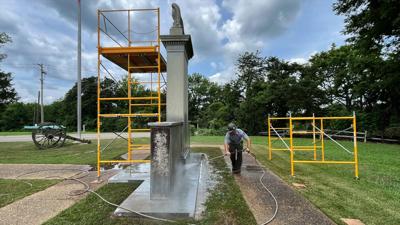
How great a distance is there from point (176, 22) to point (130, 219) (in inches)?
175

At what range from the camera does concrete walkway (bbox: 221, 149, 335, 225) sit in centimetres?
339

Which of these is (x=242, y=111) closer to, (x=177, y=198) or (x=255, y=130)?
(x=255, y=130)

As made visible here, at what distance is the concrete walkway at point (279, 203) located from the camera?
3.39m

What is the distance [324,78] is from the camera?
2823 centimetres

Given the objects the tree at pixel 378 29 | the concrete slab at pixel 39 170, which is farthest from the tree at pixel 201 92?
the concrete slab at pixel 39 170

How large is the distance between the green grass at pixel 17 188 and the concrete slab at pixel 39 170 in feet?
1.74

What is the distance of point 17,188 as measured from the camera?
504 cm

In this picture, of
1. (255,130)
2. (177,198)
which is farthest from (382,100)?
(177,198)

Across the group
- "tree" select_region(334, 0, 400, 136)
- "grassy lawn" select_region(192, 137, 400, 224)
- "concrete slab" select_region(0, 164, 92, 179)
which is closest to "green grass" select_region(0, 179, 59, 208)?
"concrete slab" select_region(0, 164, 92, 179)

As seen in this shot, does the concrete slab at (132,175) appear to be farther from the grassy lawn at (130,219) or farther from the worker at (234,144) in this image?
the worker at (234,144)

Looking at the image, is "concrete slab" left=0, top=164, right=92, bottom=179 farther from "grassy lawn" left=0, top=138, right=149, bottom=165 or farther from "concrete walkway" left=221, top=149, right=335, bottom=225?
"concrete walkway" left=221, top=149, right=335, bottom=225

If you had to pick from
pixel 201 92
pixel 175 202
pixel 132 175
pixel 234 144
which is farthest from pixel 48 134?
pixel 201 92

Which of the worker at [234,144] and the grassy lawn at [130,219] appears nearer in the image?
the grassy lawn at [130,219]

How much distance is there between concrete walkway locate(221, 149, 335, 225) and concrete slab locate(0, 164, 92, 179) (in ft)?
14.3
